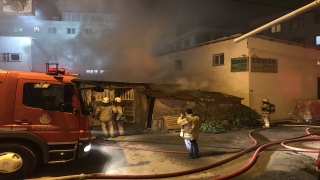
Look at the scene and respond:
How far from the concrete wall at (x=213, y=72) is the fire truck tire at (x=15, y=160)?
10.6 metres

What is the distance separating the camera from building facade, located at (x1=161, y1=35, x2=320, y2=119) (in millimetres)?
13633

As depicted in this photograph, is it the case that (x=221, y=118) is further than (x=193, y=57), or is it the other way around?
(x=193, y=57)

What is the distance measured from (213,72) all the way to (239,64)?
6.78 feet

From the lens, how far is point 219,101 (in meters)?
12.2

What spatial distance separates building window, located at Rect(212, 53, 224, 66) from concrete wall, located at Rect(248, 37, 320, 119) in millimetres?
1958

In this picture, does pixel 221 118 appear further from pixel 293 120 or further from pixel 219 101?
pixel 293 120

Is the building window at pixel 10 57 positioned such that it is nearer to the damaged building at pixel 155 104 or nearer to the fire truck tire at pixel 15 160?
the damaged building at pixel 155 104

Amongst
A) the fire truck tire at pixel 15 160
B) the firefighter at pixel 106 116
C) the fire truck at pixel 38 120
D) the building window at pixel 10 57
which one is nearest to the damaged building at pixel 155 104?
the firefighter at pixel 106 116

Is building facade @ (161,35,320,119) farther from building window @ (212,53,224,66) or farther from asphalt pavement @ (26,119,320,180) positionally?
asphalt pavement @ (26,119,320,180)

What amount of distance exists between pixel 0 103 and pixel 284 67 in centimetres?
1377

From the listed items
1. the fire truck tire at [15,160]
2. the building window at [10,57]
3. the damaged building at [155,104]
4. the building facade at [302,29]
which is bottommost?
the fire truck tire at [15,160]

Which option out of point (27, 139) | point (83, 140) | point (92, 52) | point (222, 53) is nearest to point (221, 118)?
point (222, 53)

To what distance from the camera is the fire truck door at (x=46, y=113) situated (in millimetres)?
5227

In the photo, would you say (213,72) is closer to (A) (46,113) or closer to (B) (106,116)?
(B) (106,116)
